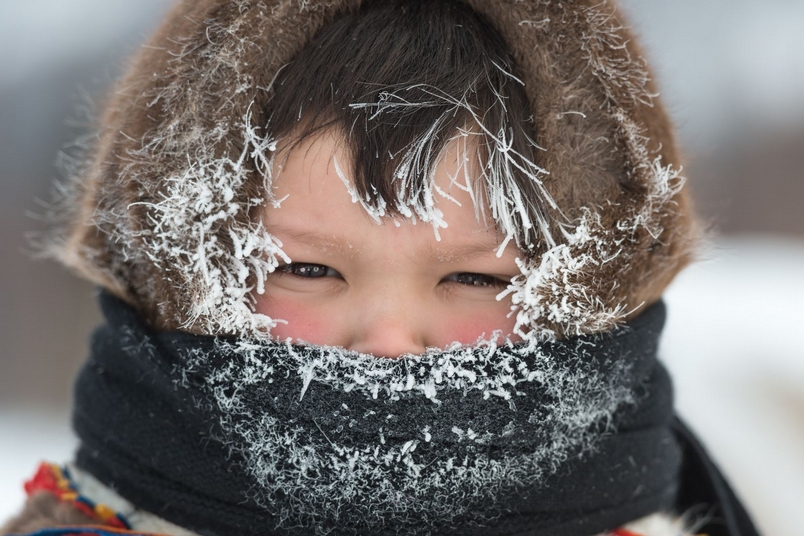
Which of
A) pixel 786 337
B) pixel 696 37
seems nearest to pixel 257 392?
pixel 786 337

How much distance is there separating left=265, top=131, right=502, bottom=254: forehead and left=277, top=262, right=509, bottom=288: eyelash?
0.08 meters

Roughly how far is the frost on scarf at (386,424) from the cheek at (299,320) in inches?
2.2

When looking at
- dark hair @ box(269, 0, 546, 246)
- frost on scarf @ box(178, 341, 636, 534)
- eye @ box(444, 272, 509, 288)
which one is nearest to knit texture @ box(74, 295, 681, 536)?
frost on scarf @ box(178, 341, 636, 534)

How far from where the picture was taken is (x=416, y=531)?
1335 mm

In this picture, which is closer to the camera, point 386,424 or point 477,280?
point 386,424

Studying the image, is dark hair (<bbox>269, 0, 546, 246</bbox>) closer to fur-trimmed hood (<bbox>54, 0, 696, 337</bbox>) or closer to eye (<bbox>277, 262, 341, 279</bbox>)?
fur-trimmed hood (<bbox>54, 0, 696, 337</bbox>)

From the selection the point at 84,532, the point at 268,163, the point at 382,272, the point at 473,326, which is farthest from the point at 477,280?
the point at 84,532

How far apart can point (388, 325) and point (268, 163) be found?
0.35 meters

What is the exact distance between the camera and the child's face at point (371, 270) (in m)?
1.32

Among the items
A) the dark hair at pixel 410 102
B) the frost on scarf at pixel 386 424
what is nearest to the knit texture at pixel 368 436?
the frost on scarf at pixel 386 424

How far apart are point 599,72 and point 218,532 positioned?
108 cm

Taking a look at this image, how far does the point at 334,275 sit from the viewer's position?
1402 mm

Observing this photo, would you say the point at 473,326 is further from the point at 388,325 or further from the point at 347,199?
the point at 347,199

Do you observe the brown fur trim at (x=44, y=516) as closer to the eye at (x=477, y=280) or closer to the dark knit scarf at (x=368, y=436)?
the dark knit scarf at (x=368, y=436)
